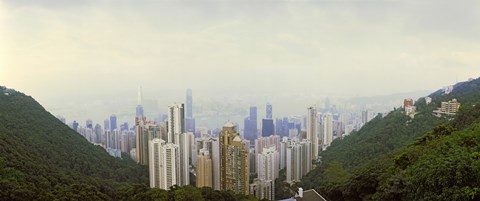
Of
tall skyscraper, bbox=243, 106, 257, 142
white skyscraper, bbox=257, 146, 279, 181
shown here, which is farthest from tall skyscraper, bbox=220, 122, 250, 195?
tall skyscraper, bbox=243, 106, 257, 142

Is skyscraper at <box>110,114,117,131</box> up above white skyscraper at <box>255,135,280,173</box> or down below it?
above

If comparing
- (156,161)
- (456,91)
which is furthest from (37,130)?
(456,91)

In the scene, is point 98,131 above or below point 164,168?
above

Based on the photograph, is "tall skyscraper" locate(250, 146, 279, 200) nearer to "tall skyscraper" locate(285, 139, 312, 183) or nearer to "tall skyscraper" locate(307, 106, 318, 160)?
"tall skyscraper" locate(285, 139, 312, 183)

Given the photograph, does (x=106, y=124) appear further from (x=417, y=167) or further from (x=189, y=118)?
(x=417, y=167)

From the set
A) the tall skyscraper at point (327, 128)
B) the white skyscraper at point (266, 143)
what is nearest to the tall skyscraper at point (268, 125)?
the white skyscraper at point (266, 143)

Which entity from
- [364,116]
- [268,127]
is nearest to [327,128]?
[364,116]

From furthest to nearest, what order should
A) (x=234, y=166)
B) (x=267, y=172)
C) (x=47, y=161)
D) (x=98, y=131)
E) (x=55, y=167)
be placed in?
1. (x=98, y=131)
2. (x=267, y=172)
3. (x=234, y=166)
4. (x=47, y=161)
5. (x=55, y=167)

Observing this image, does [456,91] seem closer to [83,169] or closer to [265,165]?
[265,165]
